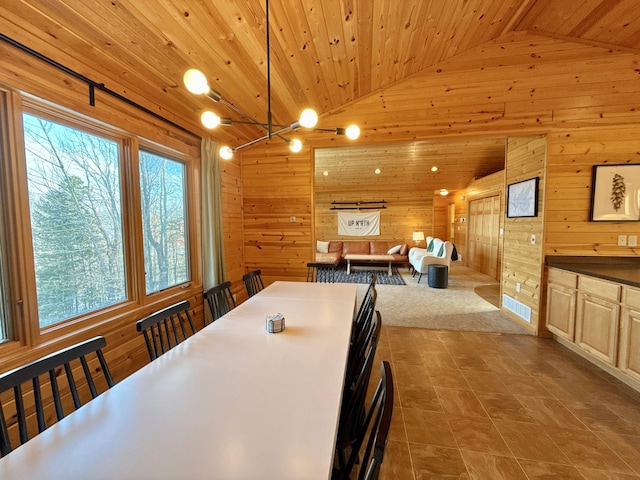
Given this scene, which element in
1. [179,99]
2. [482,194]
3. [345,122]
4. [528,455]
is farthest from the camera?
[482,194]

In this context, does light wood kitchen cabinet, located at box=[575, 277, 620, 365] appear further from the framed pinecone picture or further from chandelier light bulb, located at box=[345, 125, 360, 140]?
chandelier light bulb, located at box=[345, 125, 360, 140]

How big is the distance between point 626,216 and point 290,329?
3774 millimetres

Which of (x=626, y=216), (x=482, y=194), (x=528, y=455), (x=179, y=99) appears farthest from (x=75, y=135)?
(x=482, y=194)

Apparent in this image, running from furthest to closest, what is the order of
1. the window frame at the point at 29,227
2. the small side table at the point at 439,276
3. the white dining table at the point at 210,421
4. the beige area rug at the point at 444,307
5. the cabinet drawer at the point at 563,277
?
1. the small side table at the point at 439,276
2. the beige area rug at the point at 444,307
3. the cabinet drawer at the point at 563,277
4. the window frame at the point at 29,227
5. the white dining table at the point at 210,421

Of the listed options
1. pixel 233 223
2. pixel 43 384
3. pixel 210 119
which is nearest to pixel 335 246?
pixel 233 223

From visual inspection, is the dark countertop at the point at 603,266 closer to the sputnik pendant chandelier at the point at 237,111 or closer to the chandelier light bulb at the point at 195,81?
the sputnik pendant chandelier at the point at 237,111

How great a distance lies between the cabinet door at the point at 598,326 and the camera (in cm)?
218

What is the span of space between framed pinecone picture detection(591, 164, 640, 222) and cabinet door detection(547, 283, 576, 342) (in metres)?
0.92

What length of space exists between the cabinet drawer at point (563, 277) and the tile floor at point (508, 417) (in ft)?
2.37

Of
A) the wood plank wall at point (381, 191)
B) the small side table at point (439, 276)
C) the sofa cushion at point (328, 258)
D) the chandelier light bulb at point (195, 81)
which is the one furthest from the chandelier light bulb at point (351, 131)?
the sofa cushion at point (328, 258)

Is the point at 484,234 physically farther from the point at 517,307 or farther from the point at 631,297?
the point at 631,297

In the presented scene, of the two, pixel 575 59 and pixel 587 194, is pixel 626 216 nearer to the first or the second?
pixel 587 194

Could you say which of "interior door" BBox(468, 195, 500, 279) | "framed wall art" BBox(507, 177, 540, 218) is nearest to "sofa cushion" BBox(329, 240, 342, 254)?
"interior door" BBox(468, 195, 500, 279)

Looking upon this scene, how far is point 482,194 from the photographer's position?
6.58 meters
